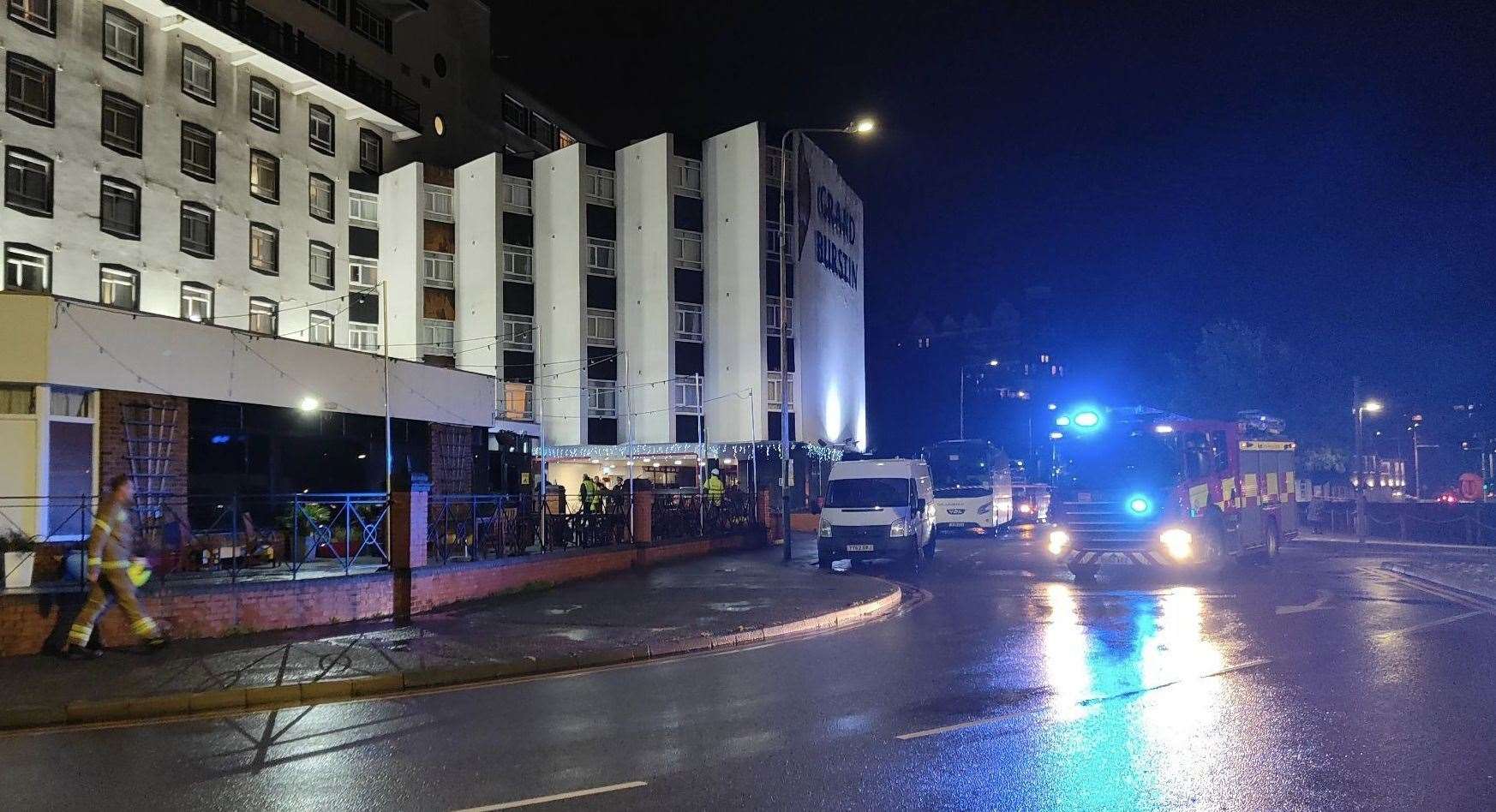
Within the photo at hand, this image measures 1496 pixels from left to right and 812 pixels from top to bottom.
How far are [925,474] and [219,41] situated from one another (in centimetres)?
2428

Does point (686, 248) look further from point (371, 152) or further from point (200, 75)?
point (200, 75)

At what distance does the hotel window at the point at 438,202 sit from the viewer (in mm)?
44875

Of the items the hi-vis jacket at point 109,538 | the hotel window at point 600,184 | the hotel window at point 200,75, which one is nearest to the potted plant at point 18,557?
the hi-vis jacket at point 109,538

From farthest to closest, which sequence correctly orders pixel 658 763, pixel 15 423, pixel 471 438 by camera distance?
pixel 471 438
pixel 15 423
pixel 658 763

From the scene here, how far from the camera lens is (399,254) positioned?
1758 inches

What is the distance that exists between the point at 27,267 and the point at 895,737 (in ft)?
84.8

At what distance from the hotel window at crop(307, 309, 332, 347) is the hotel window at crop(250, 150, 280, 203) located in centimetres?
384

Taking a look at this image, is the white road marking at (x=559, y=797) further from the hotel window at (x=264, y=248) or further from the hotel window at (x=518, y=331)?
the hotel window at (x=518, y=331)

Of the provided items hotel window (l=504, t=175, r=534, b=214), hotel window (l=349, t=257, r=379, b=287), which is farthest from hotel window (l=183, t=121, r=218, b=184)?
hotel window (l=504, t=175, r=534, b=214)

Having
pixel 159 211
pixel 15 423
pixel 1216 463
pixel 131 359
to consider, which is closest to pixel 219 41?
pixel 159 211

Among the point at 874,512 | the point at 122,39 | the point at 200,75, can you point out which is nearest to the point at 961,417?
the point at 874,512

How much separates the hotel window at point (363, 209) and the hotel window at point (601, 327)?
414 inches

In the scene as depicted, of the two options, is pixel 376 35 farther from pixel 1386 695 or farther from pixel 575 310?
pixel 1386 695

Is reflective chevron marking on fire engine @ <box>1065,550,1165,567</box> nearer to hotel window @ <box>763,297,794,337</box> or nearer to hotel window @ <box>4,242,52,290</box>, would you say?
hotel window @ <box>4,242,52,290</box>
